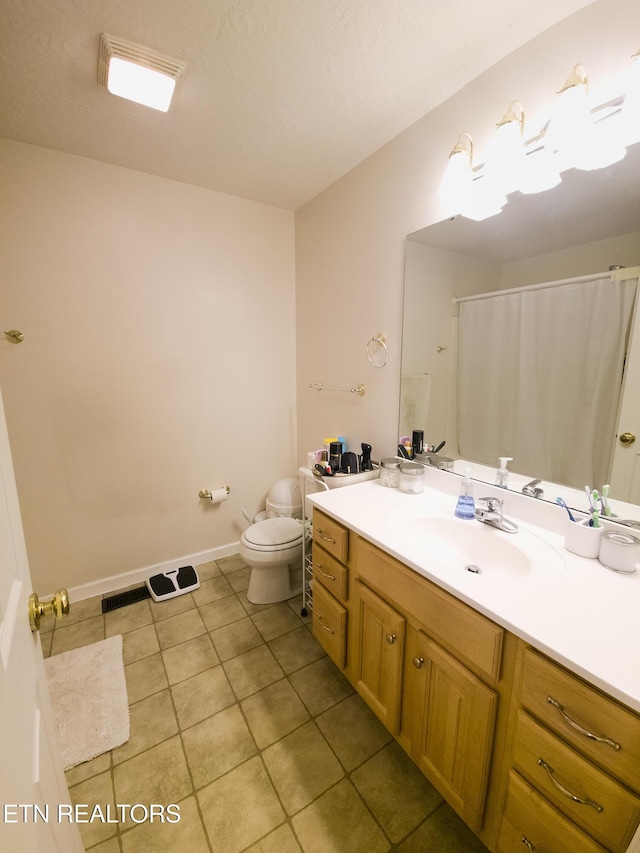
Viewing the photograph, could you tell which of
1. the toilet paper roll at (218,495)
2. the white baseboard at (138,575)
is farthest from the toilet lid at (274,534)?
the white baseboard at (138,575)

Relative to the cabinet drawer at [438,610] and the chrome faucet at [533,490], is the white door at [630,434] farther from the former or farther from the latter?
the cabinet drawer at [438,610]

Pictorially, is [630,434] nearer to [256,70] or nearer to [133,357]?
[256,70]

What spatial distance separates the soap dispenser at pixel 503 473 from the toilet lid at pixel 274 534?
1.15 m

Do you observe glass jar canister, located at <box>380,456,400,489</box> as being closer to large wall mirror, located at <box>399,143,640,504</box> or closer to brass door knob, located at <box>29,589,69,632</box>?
large wall mirror, located at <box>399,143,640,504</box>

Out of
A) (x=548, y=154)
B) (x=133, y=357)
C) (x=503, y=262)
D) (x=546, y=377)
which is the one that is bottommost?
(x=546, y=377)

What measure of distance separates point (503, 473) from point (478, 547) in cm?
30

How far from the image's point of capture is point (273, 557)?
1936 millimetres

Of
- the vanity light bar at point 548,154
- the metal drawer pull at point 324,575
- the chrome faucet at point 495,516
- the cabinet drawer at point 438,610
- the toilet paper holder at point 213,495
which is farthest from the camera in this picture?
the toilet paper holder at point 213,495

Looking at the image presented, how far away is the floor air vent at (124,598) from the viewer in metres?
2.05

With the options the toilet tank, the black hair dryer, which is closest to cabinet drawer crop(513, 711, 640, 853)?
the black hair dryer

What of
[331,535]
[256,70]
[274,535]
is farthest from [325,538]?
[256,70]

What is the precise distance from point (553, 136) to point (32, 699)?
1906mm

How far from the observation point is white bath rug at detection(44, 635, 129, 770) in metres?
1.32

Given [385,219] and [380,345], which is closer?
[385,219]
